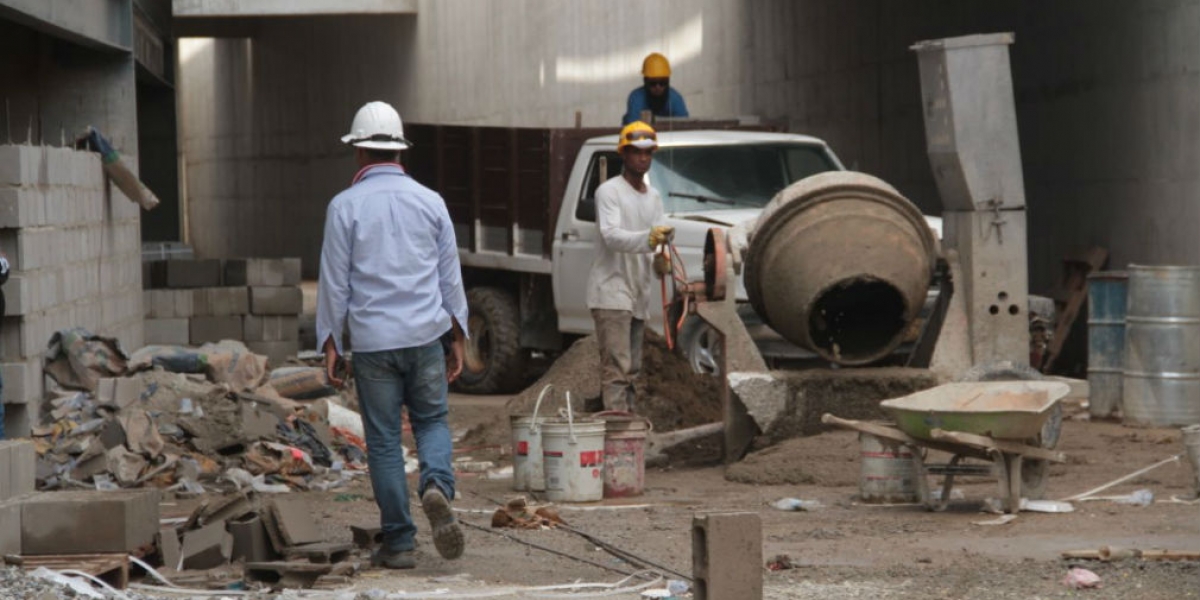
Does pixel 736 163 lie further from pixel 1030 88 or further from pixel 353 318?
pixel 353 318

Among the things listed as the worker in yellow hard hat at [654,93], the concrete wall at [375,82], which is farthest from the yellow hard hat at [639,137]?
the concrete wall at [375,82]

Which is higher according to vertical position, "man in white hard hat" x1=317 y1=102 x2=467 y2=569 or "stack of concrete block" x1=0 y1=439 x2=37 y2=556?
"man in white hard hat" x1=317 y1=102 x2=467 y2=569

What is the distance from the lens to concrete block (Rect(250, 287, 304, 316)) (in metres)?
16.0

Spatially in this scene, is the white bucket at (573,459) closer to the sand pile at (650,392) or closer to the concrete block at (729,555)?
the sand pile at (650,392)

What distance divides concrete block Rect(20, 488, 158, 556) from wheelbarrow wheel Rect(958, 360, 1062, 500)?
397 centimetres

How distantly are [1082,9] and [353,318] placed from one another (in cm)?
891

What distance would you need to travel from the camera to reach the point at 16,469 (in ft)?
26.0

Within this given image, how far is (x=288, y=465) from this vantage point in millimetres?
10656

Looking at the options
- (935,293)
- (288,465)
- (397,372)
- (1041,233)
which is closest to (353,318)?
(397,372)

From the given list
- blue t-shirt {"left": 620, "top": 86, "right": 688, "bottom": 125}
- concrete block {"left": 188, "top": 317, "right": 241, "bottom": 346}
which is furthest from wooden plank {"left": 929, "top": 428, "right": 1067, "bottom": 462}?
concrete block {"left": 188, "top": 317, "right": 241, "bottom": 346}

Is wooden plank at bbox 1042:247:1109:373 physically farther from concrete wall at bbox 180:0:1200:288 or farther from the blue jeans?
the blue jeans

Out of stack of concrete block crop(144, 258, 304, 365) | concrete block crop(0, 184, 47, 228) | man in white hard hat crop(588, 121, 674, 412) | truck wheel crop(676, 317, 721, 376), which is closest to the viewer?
concrete block crop(0, 184, 47, 228)

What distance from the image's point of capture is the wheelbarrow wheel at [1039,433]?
9.07 metres

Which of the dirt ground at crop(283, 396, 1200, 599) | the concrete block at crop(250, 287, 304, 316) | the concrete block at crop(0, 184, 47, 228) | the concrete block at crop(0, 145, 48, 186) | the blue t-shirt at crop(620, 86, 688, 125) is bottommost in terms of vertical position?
the dirt ground at crop(283, 396, 1200, 599)
